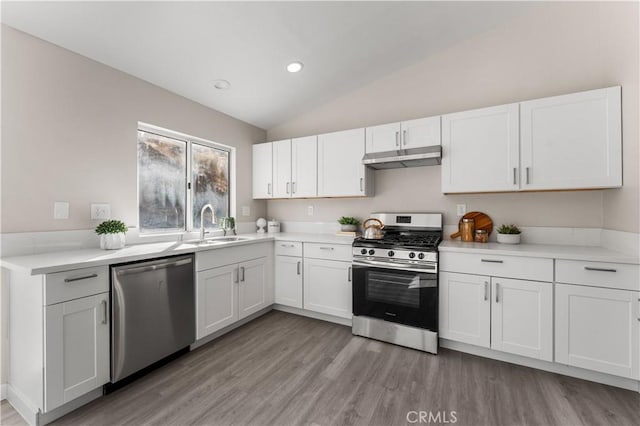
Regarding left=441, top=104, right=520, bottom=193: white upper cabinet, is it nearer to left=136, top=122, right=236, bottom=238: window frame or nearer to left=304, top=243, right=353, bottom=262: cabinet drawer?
left=304, top=243, right=353, bottom=262: cabinet drawer

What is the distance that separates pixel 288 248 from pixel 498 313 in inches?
83.7

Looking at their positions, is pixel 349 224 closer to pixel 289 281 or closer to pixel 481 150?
pixel 289 281

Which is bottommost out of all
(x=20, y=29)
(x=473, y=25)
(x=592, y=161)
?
(x=592, y=161)

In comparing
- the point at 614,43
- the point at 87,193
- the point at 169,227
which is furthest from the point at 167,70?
the point at 614,43

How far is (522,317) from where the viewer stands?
7.09 ft

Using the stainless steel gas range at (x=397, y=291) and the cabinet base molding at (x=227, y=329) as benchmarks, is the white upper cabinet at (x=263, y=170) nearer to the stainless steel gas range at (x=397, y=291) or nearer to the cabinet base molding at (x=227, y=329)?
the cabinet base molding at (x=227, y=329)

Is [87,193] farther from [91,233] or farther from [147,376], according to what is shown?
[147,376]

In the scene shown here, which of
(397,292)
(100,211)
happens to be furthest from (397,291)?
(100,211)

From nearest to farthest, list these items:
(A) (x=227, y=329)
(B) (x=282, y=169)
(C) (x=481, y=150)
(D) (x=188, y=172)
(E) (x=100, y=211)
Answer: (E) (x=100, y=211)
(C) (x=481, y=150)
(A) (x=227, y=329)
(D) (x=188, y=172)
(B) (x=282, y=169)

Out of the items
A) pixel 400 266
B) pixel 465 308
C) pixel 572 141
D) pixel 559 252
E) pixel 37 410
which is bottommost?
pixel 37 410

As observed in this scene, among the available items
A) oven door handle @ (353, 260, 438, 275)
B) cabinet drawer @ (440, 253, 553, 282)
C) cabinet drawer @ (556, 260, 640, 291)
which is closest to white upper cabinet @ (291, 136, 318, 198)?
oven door handle @ (353, 260, 438, 275)

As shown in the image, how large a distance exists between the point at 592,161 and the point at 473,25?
5.44ft

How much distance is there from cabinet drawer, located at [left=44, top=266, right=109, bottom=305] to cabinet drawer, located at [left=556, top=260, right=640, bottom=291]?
3170mm

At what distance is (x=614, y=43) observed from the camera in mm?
2293
